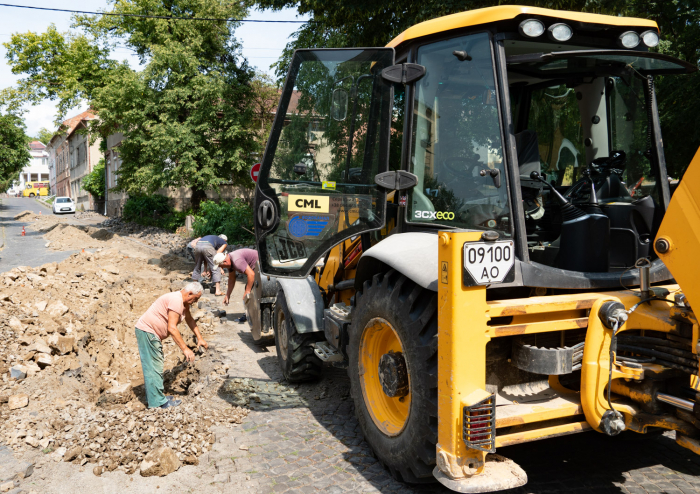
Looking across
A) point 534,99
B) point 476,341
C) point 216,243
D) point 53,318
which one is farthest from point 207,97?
point 476,341

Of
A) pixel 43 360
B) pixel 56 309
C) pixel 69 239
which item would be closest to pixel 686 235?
pixel 43 360

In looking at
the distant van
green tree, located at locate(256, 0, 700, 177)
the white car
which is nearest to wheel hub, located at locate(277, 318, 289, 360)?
green tree, located at locate(256, 0, 700, 177)

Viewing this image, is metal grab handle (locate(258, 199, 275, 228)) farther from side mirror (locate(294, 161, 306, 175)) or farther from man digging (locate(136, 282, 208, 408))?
man digging (locate(136, 282, 208, 408))

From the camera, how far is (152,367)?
18.9ft

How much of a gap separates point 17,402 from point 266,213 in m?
3.28

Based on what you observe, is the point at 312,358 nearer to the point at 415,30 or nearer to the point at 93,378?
the point at 93,378

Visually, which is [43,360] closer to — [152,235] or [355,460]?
[355,460]

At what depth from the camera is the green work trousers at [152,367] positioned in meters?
5.73

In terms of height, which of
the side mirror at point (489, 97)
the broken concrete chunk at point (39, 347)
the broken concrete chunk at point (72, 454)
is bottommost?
the broken concrete chunk at point (72, 454)

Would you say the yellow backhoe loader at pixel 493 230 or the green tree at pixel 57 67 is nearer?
the yellow backhoe loader at pixel 493 230

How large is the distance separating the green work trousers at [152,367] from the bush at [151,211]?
1993 centimetres

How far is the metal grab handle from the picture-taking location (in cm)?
441

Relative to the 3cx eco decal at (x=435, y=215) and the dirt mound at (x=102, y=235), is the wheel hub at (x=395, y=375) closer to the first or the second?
the 3cx eco decal at (x=435, y=215)

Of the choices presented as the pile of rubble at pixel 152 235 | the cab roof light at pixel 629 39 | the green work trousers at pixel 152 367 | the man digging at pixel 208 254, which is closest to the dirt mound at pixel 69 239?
the pile of rubble at pixel 152 235
